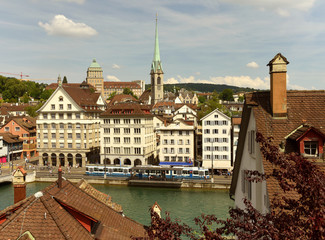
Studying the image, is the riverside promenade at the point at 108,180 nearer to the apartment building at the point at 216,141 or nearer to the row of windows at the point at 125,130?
the apartment building at the point at 216,141

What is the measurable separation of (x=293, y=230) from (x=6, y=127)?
3336 inches

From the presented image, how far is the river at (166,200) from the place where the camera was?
37.9 meters

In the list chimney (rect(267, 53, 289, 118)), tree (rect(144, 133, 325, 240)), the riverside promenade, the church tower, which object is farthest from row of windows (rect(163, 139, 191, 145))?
the church tower

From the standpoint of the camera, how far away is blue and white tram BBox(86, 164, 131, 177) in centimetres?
5658

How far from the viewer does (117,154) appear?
63.5 metres

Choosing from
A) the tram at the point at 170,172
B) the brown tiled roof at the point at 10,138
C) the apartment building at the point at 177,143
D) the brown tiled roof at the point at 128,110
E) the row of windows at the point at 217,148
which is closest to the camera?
the tram at the point at 170,172

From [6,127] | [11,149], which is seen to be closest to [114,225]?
[11,149]

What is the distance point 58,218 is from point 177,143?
53001 millimetres

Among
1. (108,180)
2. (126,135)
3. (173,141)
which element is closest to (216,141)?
(173,141)

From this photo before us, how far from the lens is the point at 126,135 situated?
63469 mm

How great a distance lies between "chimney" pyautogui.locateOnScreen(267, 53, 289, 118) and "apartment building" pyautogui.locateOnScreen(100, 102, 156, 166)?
174 ft

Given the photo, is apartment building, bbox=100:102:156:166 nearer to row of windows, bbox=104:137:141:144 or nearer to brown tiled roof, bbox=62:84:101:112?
row of windows, bbox=104:137:141:144

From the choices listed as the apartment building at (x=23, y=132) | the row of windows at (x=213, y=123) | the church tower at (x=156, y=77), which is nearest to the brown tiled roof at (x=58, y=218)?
the row of windows at (x=213, y=123)

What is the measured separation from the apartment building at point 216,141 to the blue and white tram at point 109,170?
14.6 metres
